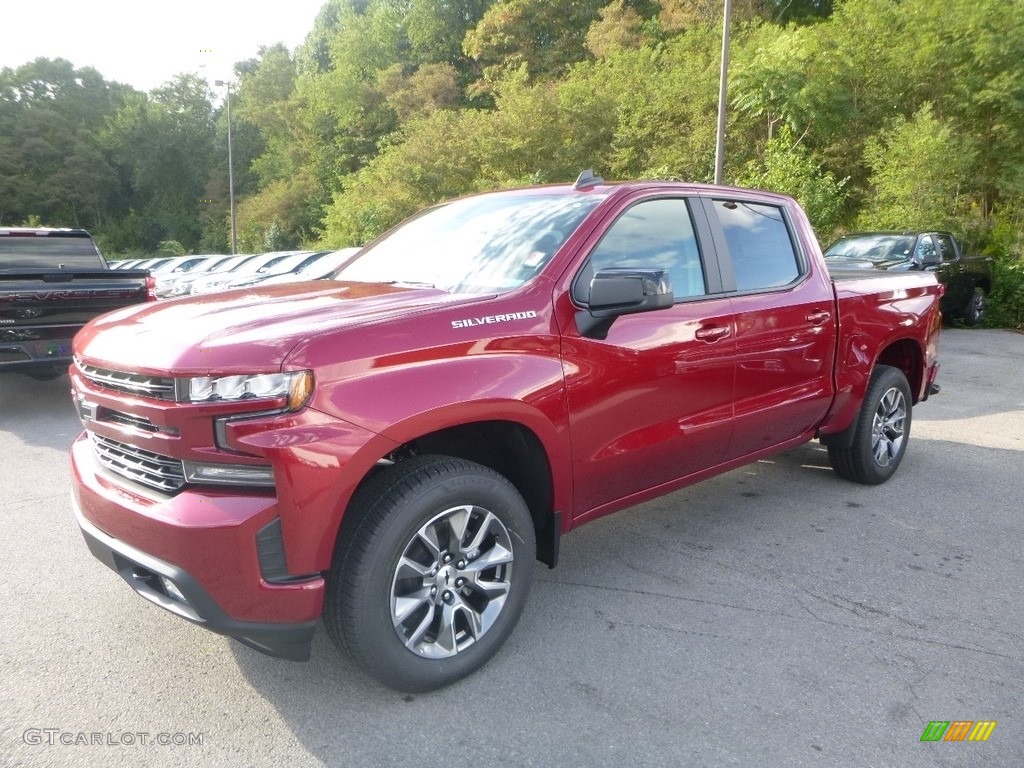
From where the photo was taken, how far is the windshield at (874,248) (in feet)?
41.9

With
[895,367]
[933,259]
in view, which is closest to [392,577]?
[895,367]

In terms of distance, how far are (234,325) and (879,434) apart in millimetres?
4083

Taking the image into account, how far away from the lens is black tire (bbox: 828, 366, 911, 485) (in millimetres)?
4805

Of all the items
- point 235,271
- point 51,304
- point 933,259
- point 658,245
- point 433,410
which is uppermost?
point 658,245

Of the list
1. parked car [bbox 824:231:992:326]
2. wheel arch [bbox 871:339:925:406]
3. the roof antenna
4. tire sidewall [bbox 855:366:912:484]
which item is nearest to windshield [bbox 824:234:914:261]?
parked car [bbox 824:231:992:326]

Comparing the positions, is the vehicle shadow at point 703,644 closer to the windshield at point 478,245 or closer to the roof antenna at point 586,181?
the windshield at point 478,245

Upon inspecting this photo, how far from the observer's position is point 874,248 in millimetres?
13094

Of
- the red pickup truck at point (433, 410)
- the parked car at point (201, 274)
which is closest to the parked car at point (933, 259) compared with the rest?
the red pickup truck at point (433, 410)

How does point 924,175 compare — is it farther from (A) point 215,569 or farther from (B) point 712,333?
(A) point 215,569

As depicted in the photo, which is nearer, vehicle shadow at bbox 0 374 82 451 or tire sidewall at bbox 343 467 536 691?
tire sidewall at bbox 343 467 536 691

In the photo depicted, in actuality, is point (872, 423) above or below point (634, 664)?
above

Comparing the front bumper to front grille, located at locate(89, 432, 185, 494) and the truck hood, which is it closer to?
front grille, located at locate(89, 432, 185, 494)

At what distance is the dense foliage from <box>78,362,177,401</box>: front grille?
54.0 feet

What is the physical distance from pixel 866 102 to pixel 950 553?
772 inches
